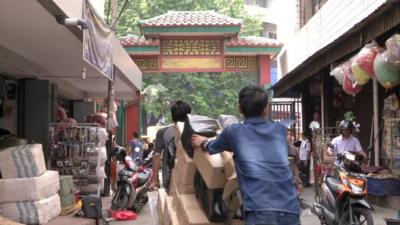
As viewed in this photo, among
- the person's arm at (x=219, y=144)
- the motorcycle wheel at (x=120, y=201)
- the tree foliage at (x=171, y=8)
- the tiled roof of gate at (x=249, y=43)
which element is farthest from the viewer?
the tree foliage at (x=171, y=8)

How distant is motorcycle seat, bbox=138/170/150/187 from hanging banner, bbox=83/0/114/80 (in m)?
2.39

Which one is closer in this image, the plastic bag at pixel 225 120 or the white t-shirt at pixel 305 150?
the plastic bag at pixel 225 120

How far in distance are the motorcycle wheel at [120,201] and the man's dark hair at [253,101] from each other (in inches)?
247

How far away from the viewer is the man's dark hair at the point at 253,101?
3863mm

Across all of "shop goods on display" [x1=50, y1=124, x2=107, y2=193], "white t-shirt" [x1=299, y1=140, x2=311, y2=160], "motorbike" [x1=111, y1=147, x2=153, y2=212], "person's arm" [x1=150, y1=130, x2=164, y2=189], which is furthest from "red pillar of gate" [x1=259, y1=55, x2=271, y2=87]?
"person's arm" [x1=150, y1=130, x2=164, y2=189]

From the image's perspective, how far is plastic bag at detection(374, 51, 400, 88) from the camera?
839 cm

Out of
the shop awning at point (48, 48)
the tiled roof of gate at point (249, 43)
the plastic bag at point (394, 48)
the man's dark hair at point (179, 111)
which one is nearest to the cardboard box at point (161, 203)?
the man's dark hair at point (179, 111)

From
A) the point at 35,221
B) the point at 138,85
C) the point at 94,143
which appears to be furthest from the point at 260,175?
the point at 138,85

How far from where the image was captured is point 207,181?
13.1 ft

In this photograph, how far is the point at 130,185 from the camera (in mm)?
9930

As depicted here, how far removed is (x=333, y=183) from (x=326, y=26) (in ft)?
28.4

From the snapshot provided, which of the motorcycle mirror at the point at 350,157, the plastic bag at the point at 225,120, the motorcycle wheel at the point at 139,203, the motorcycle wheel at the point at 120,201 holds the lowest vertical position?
the motorcycle wheel at the point at 139,203

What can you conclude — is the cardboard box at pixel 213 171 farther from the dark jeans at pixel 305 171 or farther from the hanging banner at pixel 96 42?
the dark jeans at pixel 305 171

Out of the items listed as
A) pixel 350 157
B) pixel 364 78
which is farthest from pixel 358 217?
pixel 364 78
